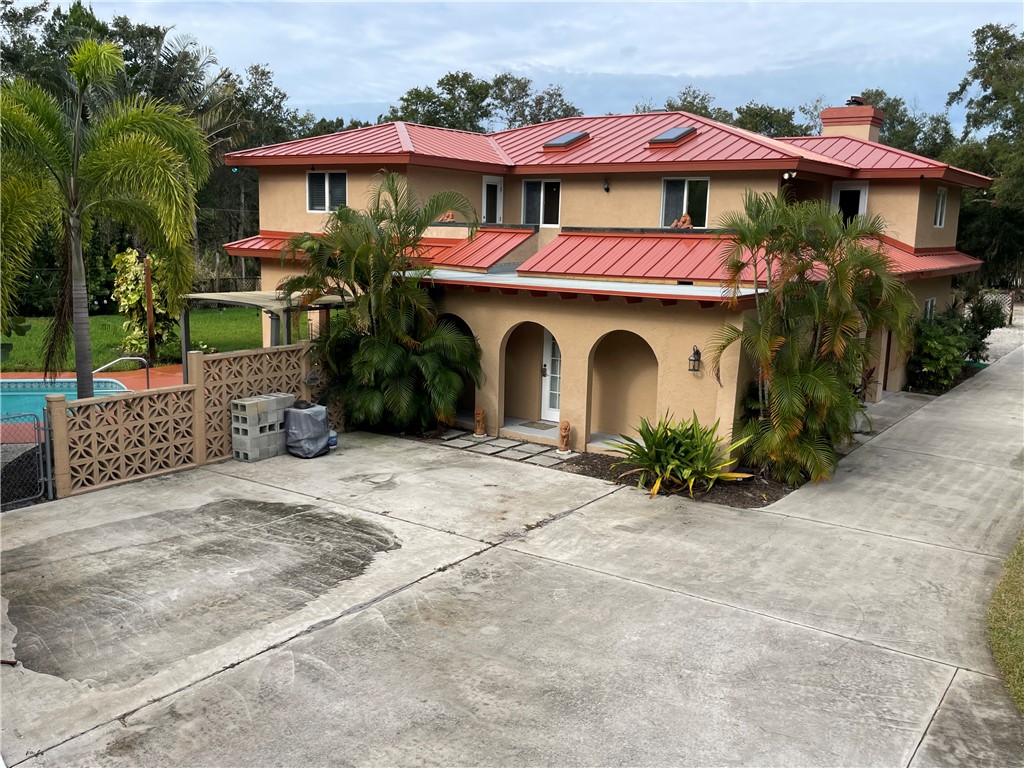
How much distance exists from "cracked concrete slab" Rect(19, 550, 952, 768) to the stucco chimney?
736 inches

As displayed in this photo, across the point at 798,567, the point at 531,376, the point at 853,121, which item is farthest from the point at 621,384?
the point at 853,121

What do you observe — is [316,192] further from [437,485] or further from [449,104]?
[449,104]

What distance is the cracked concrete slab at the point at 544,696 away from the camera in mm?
5969

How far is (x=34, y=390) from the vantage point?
19406 millimetres

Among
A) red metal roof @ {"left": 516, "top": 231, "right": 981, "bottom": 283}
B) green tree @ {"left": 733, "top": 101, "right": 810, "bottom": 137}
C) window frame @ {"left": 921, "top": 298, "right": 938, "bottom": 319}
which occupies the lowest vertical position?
window frame @ {"left": 921, "top": 298, "right": 938, "bottom": 319}

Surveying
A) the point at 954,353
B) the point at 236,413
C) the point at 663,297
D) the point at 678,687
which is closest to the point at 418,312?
the point at 236,413

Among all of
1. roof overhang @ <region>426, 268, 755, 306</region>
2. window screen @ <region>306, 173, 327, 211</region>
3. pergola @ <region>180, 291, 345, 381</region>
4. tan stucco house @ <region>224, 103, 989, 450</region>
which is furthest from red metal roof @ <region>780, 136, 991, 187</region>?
pergola @ <region>180, 291, 345, 381</region>

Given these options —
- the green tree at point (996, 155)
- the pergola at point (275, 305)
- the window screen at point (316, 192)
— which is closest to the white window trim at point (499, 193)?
the window screen at point (316, 192)

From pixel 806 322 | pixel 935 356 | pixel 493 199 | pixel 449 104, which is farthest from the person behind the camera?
pixel 449 104

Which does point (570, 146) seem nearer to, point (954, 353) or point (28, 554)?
point (954, 353)

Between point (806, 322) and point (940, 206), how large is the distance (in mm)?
11880

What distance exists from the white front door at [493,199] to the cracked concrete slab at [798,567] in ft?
34.2

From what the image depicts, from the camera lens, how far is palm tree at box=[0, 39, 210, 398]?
1176 centimetres

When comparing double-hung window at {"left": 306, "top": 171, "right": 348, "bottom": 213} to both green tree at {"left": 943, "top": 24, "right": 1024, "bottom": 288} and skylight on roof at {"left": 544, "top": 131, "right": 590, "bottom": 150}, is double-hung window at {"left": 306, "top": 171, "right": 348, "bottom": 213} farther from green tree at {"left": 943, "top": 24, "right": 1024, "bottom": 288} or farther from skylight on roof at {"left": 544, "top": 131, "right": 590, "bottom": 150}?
green tree at {"left": 943, "top": 24, "right": 1024, "bottom": 288}
